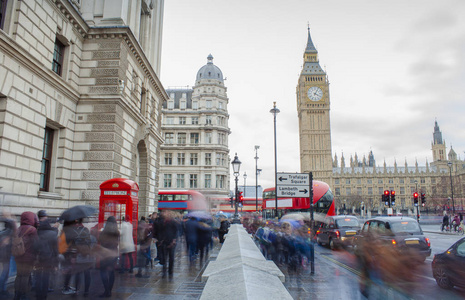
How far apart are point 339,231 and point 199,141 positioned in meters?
43.6

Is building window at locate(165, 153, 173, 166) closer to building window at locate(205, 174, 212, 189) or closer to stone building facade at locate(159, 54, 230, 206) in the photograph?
stone building facade at locate(159, 54, 230, 206)

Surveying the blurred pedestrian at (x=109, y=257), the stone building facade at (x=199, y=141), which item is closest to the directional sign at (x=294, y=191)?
the blurred pedestrian at (x=109, y=257)

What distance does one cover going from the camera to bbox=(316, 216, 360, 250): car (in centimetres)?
1603

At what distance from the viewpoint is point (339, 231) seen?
16312 millimetres

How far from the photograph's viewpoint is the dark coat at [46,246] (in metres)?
5.84

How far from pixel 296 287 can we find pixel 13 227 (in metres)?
5.95

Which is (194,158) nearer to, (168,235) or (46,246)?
(168,235)

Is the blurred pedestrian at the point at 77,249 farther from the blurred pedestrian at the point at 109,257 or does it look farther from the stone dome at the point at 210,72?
the stone dome at the point at 210,72

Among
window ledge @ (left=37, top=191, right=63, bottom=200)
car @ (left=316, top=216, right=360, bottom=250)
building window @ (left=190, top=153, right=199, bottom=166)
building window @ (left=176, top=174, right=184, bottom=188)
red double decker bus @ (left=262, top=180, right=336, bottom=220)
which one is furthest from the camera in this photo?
building window @ (left=190, top=153, right=199, bottom=166)

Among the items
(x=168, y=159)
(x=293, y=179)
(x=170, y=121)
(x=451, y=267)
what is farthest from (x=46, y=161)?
(x=170, y=121)

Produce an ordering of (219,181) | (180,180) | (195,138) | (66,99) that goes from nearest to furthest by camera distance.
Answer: (66,99) < (219,181) < (180,180) < (195,138)

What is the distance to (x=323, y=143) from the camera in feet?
394

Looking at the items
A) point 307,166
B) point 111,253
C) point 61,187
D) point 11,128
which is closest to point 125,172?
point 61,187

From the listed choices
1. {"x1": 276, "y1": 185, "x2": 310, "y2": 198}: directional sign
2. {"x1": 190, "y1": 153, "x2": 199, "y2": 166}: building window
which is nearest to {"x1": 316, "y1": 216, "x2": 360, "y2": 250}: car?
{"x1": 276, "y1": 185, "x2": 310, "y2": 198}: directional sign
